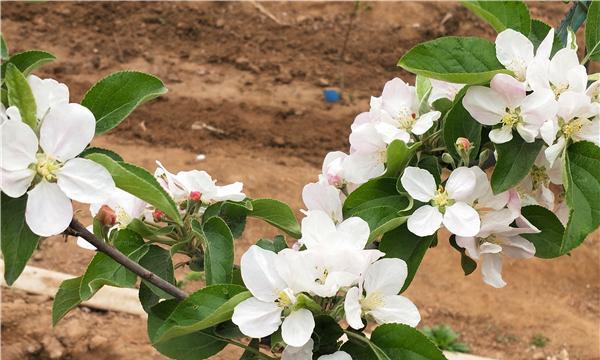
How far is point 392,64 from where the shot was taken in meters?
4.95

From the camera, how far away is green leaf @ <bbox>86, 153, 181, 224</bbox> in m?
0.93

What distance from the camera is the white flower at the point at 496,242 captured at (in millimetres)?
1133

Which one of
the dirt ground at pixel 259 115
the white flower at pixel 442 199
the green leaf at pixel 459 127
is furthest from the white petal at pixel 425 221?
the dirt ground at pixel 259 115

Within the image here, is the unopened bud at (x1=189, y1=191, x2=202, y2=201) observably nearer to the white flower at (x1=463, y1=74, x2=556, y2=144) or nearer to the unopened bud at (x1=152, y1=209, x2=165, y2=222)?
the unopened bud at (x1=152, y1=209, x2=165, y2=222)

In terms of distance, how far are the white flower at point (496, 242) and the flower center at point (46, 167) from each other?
559 mm

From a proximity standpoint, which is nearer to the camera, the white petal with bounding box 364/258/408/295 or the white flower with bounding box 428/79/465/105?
the white petal with bounding box 364/258/408/295

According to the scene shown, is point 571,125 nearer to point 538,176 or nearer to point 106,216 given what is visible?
point 538,176

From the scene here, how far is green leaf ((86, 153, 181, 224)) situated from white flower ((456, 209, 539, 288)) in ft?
1.39

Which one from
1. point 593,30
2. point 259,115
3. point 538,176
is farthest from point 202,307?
point 259,115

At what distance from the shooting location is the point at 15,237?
94cm

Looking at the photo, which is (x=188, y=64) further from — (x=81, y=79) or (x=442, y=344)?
(x=442, y=344)

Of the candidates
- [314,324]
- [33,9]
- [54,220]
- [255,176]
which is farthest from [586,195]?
[33,9]

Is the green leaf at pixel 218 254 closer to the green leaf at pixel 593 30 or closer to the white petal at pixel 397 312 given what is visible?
the white petal at pixel 397 312

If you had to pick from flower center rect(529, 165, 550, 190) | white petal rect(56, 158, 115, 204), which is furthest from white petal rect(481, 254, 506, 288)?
white petal rect(56, 158, 115, 204)
